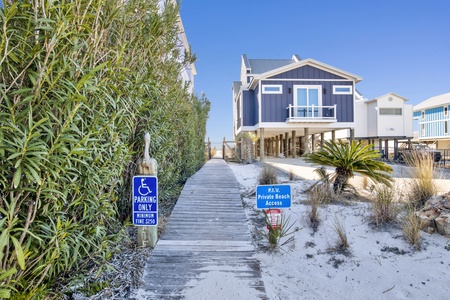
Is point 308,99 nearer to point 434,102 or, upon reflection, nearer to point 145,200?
point 145,200

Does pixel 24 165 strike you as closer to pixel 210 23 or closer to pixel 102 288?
pixel 102 288

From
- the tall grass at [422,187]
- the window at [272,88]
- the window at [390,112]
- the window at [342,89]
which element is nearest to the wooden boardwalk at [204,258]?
the tall grass at [422,187]

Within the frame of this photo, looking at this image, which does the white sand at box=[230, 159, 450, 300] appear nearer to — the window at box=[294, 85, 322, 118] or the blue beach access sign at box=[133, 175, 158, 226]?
the blue beach access sign at box=[133, 175, 158, 226]

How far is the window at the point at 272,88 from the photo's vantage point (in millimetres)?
16328

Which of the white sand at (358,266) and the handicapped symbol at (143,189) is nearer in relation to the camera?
the white sand at (358,266)

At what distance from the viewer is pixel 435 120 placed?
26.0 meters

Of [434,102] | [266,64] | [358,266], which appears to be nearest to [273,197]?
[358,266]

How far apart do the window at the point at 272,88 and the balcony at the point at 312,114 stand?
135 centimetres

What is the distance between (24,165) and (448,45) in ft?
Result: 47.2

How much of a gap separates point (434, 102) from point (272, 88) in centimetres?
2169

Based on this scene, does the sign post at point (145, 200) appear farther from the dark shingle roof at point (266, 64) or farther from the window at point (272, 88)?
the dark shingle roof at point (266, 64)

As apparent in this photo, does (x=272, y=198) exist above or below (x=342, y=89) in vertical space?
below

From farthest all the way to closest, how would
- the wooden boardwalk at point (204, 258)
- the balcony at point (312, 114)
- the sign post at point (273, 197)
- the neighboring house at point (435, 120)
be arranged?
the neighboring house at point (435, 120)
the balcony at point (312, 114)
the sign post at point (273, 197)
the wooden boardwalk at point (204, 258)

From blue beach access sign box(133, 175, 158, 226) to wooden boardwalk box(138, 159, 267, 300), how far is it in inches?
21.4
